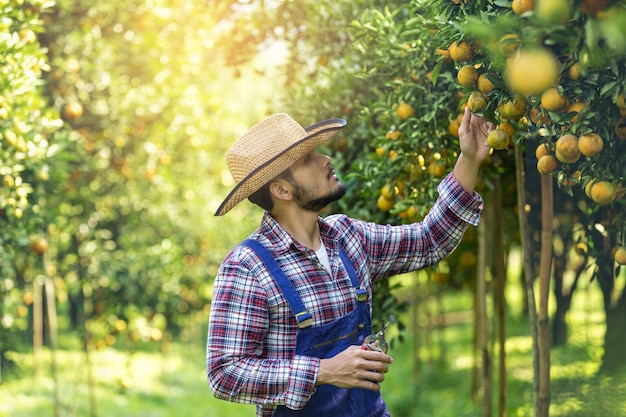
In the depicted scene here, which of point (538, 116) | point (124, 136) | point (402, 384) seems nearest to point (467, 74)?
point (538, 116)

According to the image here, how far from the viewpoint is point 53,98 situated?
5406 millimetres

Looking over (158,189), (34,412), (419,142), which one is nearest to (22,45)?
(419,142)

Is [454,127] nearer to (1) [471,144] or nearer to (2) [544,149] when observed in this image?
(1) [471,144]

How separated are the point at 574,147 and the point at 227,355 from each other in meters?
1.08

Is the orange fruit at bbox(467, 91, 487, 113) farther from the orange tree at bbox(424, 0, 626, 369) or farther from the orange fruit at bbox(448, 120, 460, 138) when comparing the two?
the orange fruit at bbox(448, 120, 460, 138)

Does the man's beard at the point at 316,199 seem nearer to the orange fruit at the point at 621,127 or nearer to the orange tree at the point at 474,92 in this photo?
the orange tree at the point at 474,92

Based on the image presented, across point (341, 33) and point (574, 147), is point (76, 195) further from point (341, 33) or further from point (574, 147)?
point (574, 147)

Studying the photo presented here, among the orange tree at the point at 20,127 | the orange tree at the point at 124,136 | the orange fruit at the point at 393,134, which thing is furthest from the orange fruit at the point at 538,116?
the orange tree at the point at 124,136

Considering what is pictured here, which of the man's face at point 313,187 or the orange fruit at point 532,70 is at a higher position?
the orange fruit at point 532,70

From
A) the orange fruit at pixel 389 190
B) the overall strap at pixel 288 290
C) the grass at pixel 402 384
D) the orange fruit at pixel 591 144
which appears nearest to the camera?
the orange fruit at pixel 591 144

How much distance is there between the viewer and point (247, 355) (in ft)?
7.35

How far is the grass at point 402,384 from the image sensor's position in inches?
150

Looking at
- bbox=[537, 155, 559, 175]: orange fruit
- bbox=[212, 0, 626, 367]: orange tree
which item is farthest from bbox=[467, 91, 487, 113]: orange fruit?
bbox=[537, 155, 559, 175]: orange fruit

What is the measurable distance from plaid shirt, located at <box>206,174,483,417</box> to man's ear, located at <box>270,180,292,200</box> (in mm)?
74
